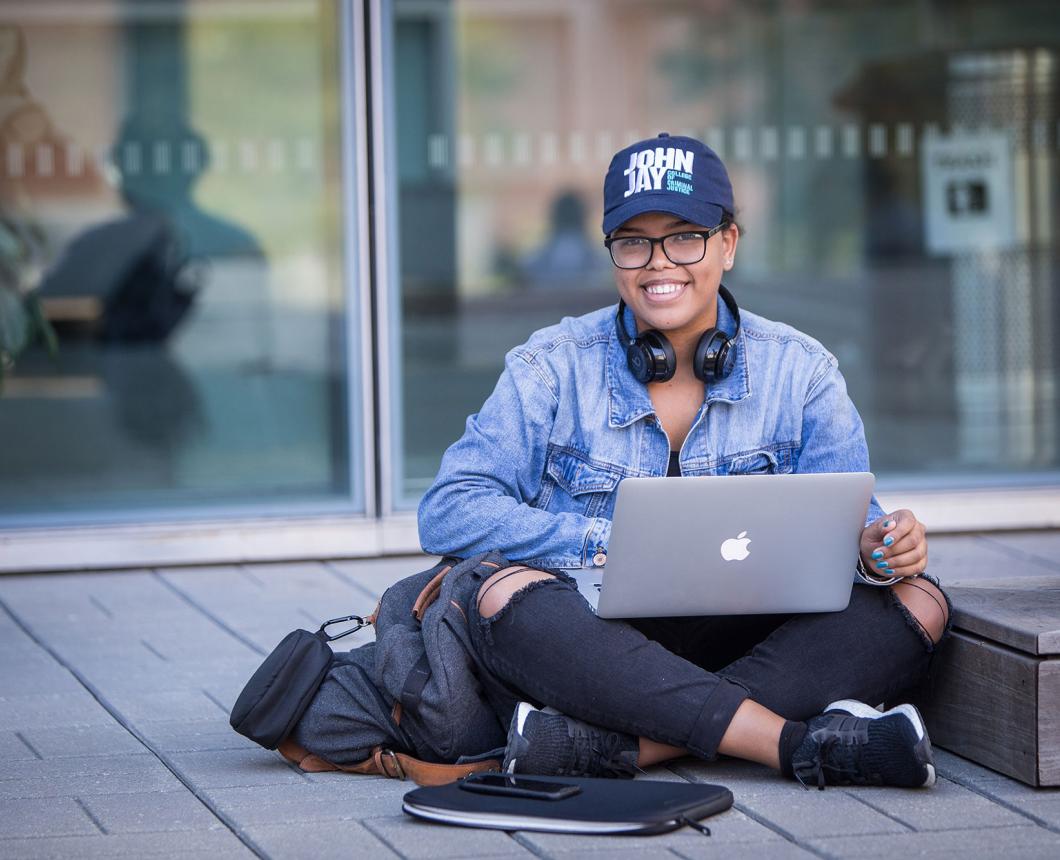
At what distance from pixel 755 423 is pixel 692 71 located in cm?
280

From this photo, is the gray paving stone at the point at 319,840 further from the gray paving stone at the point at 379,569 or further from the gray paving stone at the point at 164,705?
the gray paving stone at the point at 379,569

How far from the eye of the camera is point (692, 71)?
20.3 ft

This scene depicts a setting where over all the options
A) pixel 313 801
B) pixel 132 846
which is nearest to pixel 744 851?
pixel 313 801

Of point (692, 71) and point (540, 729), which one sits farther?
point (692, 71)

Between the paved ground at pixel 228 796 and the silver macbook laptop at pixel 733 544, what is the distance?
350 mm

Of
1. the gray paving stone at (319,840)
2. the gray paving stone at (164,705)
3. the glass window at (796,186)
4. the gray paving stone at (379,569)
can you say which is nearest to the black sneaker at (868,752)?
the gray paving stone at (319,840)

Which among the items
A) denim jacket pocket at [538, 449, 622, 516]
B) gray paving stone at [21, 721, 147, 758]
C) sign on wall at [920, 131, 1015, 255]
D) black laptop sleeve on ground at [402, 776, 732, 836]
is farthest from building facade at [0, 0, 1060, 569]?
black laptop sleeve on ground at [402, 776, 732, 836]

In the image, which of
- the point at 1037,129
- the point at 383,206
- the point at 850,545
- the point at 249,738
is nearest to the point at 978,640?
the point at 850,545

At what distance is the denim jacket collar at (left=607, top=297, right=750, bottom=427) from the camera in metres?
3.63

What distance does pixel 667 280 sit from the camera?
11.8 ft

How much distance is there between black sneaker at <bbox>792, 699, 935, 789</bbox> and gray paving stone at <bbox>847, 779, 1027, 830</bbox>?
2 centimetres

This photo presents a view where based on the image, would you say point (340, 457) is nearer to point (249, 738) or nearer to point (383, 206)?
point (383, 206)

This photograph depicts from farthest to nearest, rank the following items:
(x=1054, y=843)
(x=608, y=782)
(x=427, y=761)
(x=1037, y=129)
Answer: (x=1037, y=129), (x=427, y=761), (x=608, y=782), (x=1054, y=843)

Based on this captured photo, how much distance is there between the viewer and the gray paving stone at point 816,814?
3111 mm
